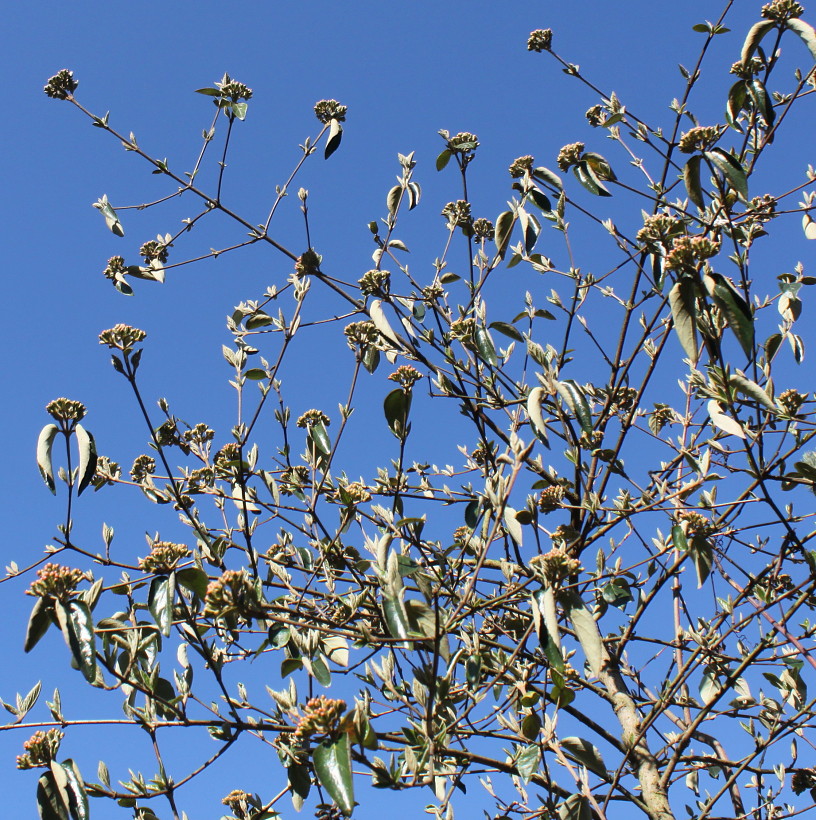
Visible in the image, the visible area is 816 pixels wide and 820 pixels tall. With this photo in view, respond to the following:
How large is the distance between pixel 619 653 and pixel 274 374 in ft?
5.69

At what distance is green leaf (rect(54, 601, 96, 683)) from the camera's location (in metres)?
1.40

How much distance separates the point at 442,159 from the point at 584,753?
2.31 metres

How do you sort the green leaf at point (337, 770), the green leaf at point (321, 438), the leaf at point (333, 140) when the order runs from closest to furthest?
the green leaf at point (337, 770) < the green leaf at point (321, 438) < the leaf at point (333, 140)

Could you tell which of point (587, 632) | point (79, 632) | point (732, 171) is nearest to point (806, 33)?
point (732, 171)

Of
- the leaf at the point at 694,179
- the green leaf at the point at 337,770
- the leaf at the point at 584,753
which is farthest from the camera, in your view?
the leaf at the point at 584,753

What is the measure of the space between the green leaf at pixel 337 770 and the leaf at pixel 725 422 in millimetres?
1152

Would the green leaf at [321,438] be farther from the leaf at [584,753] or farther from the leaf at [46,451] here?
the leaf at [584,753]

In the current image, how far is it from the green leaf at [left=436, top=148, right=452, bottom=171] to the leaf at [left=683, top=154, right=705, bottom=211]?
1434 millimetres

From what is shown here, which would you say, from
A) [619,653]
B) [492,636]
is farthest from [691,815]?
[492,636]

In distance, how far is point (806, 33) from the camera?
2.02m

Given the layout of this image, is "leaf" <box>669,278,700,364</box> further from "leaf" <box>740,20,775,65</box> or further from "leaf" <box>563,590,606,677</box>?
"leaf" <box>740,20,775,65</box>

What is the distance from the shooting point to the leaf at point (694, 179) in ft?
6.01

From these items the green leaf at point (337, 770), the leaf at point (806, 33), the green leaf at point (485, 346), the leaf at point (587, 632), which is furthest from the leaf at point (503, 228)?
the green leaf at point (337, 770)

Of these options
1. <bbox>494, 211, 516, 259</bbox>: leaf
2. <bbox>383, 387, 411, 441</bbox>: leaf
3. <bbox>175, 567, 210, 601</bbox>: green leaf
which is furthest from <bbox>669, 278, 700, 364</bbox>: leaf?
<bbox>175, 567, 210, 601</bbox>: green leaf
